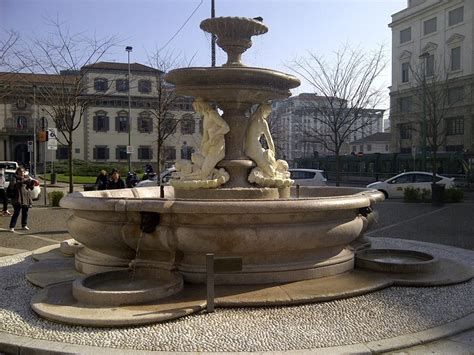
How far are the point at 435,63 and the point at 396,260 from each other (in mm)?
47504

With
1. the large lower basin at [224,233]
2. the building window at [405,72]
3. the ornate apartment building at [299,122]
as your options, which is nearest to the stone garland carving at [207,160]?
the large lower basin at [224,233]

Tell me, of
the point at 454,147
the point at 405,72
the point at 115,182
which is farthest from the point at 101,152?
the point at 115,182

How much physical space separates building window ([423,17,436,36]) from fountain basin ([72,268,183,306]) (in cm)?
5927

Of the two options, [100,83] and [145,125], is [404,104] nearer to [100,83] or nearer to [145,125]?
[145,125]

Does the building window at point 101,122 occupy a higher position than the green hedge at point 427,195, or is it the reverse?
the building window at point 101,122

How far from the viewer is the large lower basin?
587cm

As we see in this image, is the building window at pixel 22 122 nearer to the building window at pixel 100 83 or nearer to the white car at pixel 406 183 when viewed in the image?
the building window at pixel 100 83

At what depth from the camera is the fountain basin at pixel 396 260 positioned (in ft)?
22.4

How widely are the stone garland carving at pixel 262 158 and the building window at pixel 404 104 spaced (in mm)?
51202

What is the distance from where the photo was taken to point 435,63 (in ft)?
163

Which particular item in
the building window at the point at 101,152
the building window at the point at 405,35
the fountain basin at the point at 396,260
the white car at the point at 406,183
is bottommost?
the fountain basin at the point at 396,260

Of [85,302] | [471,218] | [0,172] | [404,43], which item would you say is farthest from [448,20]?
[85,302]

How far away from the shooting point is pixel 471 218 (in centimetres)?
1556

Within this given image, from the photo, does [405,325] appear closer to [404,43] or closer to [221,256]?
[221,256]
